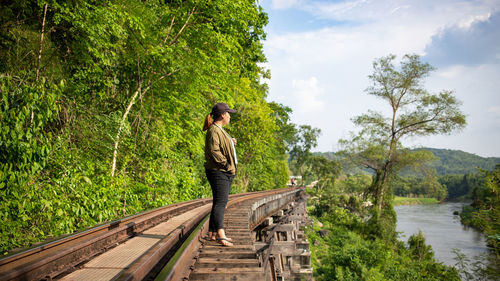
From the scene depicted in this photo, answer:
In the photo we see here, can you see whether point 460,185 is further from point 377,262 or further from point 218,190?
point 218,190

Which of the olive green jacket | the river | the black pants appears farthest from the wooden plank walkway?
the river

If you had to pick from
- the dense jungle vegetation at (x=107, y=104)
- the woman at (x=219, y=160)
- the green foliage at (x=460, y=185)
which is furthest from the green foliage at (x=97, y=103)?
the green foliage at (x=460, y=185)

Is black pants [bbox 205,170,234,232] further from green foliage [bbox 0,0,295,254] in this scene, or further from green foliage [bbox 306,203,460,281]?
green foliage [bbox 306,203,460,281]

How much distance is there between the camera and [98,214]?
554cm

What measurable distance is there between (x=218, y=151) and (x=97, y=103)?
5501 millimetres

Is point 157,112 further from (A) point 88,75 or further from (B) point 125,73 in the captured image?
(A) point 88,75

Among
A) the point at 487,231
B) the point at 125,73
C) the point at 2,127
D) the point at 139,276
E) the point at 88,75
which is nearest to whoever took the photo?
the point at 139,276

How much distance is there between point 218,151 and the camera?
3.44 meters

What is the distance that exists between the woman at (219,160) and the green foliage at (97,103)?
8.28 ft

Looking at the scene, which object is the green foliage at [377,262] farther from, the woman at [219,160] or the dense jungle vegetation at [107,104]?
the woman at [219,160]

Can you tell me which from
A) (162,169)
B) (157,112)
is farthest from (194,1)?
(162,169)

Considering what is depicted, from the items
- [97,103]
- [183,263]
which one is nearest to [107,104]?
[97,103]

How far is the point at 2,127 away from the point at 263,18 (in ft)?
42.3

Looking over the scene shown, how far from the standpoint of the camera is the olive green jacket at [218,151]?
343cm
